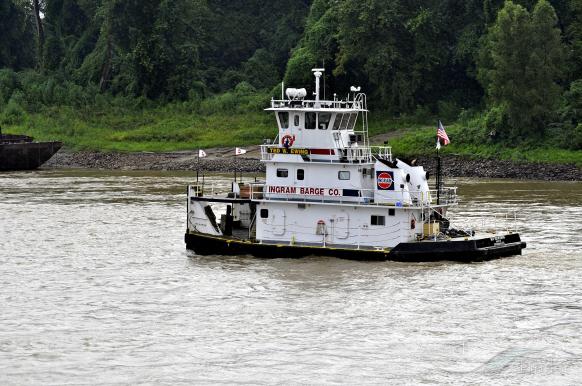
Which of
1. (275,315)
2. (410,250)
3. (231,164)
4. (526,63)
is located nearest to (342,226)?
(410,250)

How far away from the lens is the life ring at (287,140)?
37375 mm

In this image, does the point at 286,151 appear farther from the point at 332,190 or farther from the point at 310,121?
the point at 332,190

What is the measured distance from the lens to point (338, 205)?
3616cm

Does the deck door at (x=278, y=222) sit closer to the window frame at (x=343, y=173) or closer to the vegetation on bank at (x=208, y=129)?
the window frame at (x=343, y=173)

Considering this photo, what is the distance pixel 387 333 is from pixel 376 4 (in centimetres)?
5230

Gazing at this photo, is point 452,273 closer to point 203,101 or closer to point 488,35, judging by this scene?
point 488,35

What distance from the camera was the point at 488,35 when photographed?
74.5m

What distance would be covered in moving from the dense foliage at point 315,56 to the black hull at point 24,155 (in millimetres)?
12333

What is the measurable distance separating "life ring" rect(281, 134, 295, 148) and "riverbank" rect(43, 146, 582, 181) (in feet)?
101

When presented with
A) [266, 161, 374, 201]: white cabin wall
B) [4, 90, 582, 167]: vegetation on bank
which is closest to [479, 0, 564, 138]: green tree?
[4, 90, 582, 167]: vegetation on bank

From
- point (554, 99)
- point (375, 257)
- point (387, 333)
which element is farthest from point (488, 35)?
point (387, 333)

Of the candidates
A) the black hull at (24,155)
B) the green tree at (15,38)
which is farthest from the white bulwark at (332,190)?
the green tree at (15,38)

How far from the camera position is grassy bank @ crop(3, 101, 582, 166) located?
245ft

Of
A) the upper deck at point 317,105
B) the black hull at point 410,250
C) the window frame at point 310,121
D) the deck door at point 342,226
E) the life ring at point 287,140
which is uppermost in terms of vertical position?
the upper deck at point 317,105
